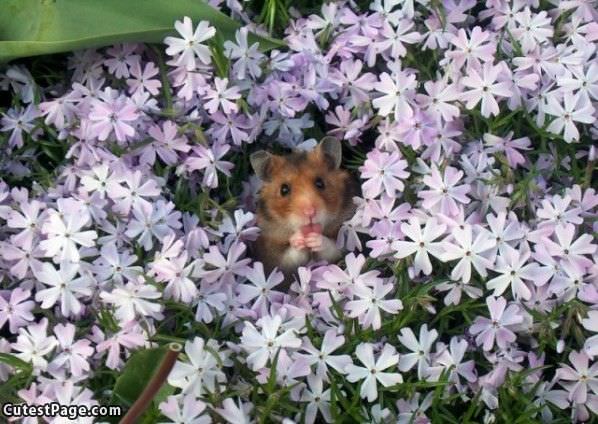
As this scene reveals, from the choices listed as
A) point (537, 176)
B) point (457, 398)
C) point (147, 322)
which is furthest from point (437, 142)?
point (147, 322)

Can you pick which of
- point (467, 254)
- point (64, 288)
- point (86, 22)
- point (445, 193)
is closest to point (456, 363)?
point (467, 254)

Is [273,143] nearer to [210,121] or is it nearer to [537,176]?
[210,121]

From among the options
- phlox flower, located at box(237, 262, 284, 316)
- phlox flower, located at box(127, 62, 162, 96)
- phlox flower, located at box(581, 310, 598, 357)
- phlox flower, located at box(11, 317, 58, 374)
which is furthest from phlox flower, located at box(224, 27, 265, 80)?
phlox flower, located at box(581, 310, 598, 357)

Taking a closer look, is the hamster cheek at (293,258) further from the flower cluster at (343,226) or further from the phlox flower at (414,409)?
the phlox flower at (414,409)

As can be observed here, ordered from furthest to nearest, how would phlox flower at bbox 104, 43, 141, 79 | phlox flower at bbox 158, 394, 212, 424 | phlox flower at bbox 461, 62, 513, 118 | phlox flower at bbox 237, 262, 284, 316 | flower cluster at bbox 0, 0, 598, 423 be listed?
phlox flower at bbox 104, 43, 141, 79 → phlox flower at bbox 461, 62, 513, 118 → phlox flower at bbox 237, 262, 284, 316 → flower cluster at bbox 0, 0, 598, 423 → phlox flower at bbox 158, 394, 212, 424

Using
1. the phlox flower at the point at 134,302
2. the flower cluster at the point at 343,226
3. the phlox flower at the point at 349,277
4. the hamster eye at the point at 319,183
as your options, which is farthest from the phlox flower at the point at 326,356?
the hamster eye at the point at 319,183

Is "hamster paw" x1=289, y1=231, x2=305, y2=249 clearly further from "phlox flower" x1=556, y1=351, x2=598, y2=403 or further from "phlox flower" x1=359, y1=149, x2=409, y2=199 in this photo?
"phlox flower" x1=556, y1=351, x2=598, y2=403

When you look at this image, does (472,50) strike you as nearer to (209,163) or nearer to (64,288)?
(209,163)

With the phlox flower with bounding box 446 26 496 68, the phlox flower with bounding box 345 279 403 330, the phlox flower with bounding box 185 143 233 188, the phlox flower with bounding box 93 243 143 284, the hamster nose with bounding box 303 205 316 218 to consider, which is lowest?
the phlox flower with bounding box 345 279 403 330
